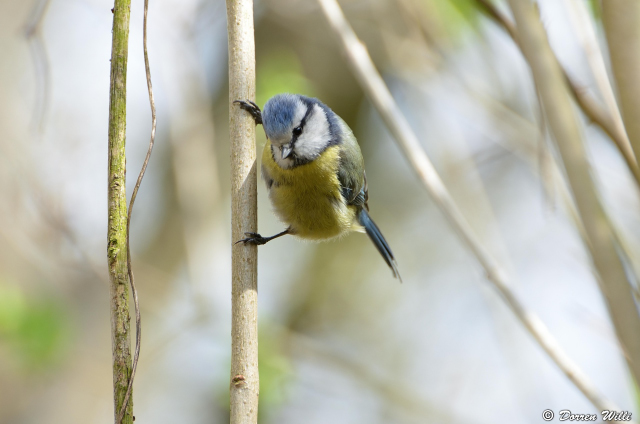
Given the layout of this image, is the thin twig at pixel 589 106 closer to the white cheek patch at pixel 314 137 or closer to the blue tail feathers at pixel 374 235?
the white cheek patch at pixel 314 137

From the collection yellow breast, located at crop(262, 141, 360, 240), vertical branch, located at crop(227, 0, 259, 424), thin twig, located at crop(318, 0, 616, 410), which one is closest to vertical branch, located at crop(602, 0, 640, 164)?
thin twig, located at crop(318, 0, 616, 410)

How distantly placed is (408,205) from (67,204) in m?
3.09

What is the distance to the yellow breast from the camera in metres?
2.44

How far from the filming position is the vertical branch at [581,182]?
2.88 feet

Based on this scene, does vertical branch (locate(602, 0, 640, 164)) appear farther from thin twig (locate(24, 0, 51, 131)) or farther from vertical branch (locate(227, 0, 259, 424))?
thin twig (locate(24, 0, 51, 131))

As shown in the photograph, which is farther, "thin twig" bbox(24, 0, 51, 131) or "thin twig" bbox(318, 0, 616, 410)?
"thin twig" bbox(24, 0, 51, 131)

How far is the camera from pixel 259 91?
285 centimetres

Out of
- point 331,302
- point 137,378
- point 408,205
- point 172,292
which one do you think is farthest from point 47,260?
point 408,205

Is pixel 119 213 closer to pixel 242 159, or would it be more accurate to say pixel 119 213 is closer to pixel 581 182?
pixel 242 159

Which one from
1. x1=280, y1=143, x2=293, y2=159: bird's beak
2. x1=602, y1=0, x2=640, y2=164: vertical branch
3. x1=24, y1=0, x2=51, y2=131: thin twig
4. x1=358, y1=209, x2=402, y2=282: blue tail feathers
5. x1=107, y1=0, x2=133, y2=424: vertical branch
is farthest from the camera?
x1=358, y1=209, x2=402, y2=282: blue tail feathers

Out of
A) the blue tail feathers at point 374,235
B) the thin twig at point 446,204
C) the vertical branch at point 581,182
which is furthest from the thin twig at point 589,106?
the blue tail feathers at point 374,235

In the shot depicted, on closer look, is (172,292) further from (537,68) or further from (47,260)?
(537,68)

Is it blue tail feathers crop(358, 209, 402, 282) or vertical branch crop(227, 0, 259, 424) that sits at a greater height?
blue tail feathers crop(358, 209, 402, 282)

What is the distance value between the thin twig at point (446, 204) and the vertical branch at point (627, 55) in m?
0.73
